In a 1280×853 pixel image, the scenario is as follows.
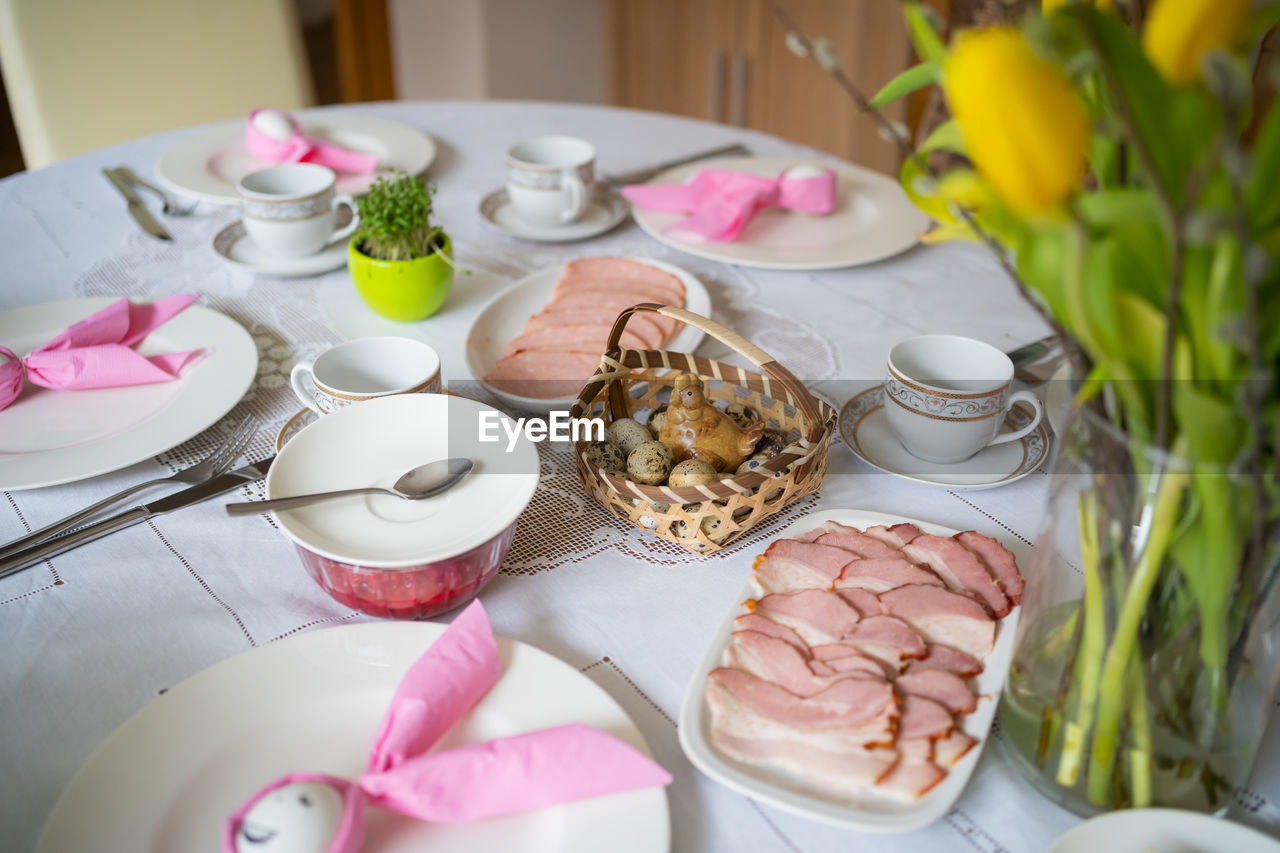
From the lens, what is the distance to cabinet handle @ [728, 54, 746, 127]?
2.91 meters

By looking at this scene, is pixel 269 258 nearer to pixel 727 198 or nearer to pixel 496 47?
pixel 727 198

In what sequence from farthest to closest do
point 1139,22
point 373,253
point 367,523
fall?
point 373,253 < point 367,523 < point 1139,22

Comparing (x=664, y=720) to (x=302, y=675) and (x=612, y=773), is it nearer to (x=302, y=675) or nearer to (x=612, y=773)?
(x=612, y=773)

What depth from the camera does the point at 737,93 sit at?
9.70 feet

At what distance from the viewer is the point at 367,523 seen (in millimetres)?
651

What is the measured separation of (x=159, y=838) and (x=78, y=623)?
0.23m

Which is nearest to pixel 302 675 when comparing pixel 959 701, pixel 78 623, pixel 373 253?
pixel 78 623

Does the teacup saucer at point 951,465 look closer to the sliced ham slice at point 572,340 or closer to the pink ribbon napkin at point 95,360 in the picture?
the sliced ham slice at point 572,340

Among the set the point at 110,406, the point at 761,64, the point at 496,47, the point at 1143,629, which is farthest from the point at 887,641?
the point at 496,47

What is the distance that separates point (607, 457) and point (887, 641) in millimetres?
270

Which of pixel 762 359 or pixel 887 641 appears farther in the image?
pixel 762 359

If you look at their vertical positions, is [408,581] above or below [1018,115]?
below

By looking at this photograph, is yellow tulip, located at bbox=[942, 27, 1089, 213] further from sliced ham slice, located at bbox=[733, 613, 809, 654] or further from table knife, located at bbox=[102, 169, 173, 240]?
table knife, located at bbox=[102, 169, 173, 240]

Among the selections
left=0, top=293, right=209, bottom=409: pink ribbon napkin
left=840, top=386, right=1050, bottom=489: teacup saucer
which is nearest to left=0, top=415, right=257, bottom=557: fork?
left=0, top=293, right=209, bottom=409: pink ribbon napkin
